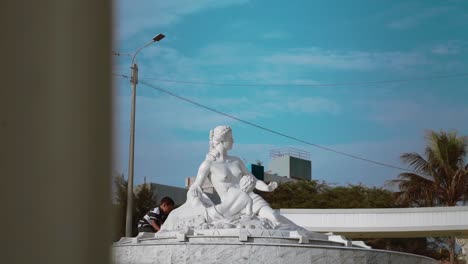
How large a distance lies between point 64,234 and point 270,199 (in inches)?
1412

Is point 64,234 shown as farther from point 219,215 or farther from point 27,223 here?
point 219,215

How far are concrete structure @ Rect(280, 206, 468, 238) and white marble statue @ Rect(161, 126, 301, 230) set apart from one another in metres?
10.8

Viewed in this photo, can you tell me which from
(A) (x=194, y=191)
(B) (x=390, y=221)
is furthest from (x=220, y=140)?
(B) (x=390, y=221)

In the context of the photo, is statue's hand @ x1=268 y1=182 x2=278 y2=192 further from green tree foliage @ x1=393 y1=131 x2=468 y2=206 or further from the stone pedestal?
green tree foliage @ x1=393 y1=131 x2=468 y2=206

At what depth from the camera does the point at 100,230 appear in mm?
901

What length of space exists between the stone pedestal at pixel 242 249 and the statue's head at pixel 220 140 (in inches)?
84.4

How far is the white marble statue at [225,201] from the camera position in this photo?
10.8 metres

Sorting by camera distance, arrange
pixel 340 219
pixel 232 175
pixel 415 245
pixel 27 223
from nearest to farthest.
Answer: pixel 27 223, pixel 232 175, pixel 340 219, pixel 415 245

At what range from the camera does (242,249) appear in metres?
9.28

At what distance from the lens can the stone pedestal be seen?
9.29 metres

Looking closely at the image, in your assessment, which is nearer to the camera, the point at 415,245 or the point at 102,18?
the point at 102,18

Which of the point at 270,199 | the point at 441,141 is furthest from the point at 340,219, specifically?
the point at 270,199

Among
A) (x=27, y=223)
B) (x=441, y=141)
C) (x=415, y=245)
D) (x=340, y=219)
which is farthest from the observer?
(x=415, y=245)

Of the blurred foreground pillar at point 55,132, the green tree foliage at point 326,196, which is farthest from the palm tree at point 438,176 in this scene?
the blurred foreground pillar at point 55,132
